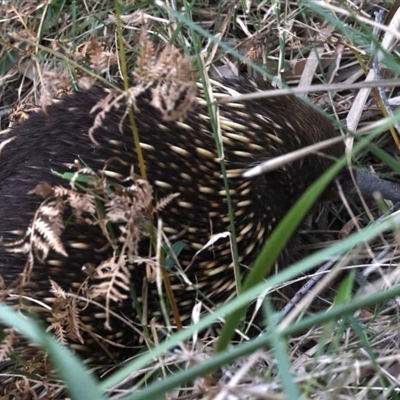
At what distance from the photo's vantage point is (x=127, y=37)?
1722 mm

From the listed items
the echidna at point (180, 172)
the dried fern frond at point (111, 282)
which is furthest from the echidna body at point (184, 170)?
the dried fern frond at point (111, 282)

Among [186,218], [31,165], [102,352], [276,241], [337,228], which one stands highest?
[276,241]

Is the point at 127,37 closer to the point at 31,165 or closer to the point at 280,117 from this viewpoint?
the point at 280,117

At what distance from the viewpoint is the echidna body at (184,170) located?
115 cm

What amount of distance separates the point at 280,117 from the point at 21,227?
1.80 ft

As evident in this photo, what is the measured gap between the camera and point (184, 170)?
124cm

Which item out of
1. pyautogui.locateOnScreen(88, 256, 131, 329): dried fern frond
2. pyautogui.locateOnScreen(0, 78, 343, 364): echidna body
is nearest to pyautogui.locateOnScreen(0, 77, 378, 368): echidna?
pyautogui.locateOnScreen(0, 78, 343, 364): echidna body

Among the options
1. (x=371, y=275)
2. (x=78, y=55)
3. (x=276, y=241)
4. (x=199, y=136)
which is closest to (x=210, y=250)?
(x=199, y=136)

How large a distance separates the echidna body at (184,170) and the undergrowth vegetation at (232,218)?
0.05 meters

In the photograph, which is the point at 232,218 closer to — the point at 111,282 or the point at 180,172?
the point at 111,282

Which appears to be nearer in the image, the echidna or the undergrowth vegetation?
the undergrowth vegetation

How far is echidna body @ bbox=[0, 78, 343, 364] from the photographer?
45.4 inches

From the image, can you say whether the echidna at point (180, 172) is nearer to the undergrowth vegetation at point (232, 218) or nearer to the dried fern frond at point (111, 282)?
the undergrowth vegetation at point (232, 218)

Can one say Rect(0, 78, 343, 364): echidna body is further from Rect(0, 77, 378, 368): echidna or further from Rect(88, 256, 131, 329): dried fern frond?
Rect(88, 256, 131, 329): dried fern frond
